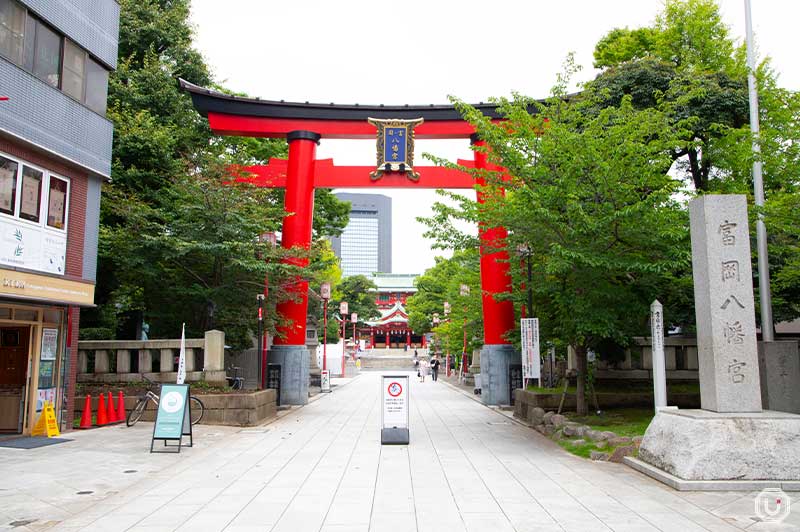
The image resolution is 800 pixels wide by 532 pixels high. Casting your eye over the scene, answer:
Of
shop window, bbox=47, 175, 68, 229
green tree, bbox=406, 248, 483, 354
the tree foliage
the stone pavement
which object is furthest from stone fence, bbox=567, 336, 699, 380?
shop window, bbox=47, 175, 68, 229

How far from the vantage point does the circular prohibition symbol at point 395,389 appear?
43.8 feet

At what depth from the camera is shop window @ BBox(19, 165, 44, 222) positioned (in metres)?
12.6

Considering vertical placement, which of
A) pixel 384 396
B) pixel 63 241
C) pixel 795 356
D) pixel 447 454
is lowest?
pixel 447 454

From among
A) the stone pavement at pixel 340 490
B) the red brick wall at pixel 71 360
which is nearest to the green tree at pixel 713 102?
the stone pavement at pixel 340 490

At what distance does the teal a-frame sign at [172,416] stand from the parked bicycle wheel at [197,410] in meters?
3.44

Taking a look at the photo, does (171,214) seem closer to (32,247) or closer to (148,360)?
(148,360)

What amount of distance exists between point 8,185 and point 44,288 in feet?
6.81

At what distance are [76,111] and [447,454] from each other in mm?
10828

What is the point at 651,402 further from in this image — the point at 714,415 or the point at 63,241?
the point at 63,241

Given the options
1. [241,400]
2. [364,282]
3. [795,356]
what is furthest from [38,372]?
[364,282]

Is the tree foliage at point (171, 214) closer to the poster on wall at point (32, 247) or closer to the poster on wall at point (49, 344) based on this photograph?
the poster on wall at point (32, 247)

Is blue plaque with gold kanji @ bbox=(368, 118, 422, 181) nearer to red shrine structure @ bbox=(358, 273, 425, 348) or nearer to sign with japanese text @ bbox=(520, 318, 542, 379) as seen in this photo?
sign with japanese text @ bbox=(520, 318, 542, 379)

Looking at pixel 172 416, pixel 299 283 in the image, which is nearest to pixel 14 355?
pixel 172 416

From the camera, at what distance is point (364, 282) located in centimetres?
6925
